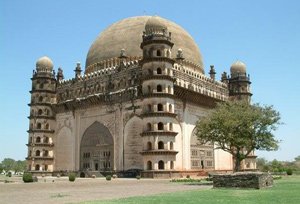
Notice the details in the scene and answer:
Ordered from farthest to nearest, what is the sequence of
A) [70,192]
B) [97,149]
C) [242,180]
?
[97,149] → [242,180] → [70,192]

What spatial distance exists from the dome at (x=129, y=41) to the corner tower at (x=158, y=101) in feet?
28.5

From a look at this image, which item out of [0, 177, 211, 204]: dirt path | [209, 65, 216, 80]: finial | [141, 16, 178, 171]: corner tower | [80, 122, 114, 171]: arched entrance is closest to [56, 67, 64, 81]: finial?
[80, 122, 114, 171]: arched entrance

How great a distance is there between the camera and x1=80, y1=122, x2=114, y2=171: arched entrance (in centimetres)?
4697

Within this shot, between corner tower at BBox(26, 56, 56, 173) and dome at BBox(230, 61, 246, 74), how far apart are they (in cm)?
2922

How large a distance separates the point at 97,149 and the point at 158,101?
499 inches

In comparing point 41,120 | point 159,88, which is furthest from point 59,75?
point 159,88

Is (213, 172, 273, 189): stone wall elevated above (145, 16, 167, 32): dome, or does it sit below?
below

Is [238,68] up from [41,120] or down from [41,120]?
up

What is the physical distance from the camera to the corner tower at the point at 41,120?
178 ft

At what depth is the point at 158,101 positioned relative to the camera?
134ft

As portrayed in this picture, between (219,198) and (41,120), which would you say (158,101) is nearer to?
(41,120)

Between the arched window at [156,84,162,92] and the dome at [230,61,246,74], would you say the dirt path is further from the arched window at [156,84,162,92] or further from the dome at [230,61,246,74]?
the dome at [230,61,246,74]

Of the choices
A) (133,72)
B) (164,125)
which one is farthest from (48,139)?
(164,125)

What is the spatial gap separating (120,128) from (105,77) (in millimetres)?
7935
